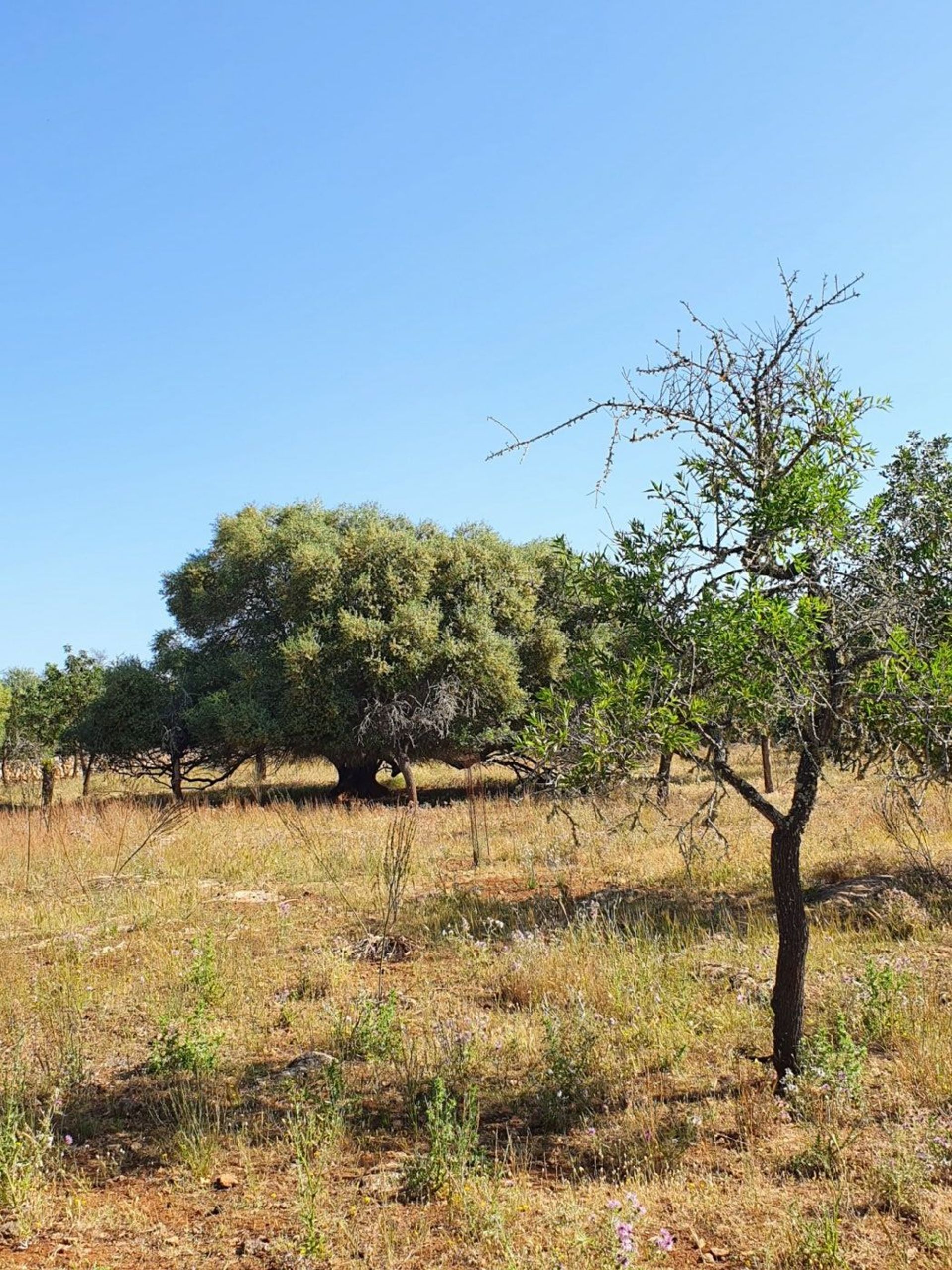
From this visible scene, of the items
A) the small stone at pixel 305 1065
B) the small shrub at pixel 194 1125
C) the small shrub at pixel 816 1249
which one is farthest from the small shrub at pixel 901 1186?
Result: the small shrub at pixel 194 1125

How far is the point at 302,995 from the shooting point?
23.0 ft

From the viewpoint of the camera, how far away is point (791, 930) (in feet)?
16.6

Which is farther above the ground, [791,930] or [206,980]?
[791,930]

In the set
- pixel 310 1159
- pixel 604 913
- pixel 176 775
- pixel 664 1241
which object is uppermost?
pixel 176 775

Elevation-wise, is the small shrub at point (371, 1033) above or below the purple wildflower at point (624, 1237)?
below

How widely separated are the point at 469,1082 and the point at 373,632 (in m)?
16.8

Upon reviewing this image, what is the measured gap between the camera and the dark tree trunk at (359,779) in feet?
84.1

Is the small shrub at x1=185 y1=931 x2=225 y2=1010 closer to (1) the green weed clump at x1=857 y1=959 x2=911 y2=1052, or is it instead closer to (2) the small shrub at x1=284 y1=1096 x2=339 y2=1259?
(2) the small shrub at x1=284 y1=1096 x2=339 y2=1259

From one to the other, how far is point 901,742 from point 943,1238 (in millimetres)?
2193

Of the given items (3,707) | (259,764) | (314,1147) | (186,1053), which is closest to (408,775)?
(259,764)

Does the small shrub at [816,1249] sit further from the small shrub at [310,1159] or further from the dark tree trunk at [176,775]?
the dark tree trunk at [176,775]

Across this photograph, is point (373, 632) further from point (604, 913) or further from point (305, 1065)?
point (305, 1065)

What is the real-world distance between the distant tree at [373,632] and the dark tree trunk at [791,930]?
1480 centimetres

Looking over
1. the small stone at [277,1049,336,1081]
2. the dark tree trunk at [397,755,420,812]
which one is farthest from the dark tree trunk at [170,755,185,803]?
the small stone at [277,1049,336,1081]
